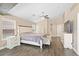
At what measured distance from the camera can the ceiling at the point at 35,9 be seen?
2.75 m

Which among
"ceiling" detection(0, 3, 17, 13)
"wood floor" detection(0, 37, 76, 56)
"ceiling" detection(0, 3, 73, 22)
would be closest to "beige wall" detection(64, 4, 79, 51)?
"ceiling" detection(0, 3, 73, 22)

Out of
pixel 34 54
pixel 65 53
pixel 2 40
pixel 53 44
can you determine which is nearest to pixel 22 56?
pixel 34 54

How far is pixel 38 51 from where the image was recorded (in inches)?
109

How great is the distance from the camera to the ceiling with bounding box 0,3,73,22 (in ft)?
9.02

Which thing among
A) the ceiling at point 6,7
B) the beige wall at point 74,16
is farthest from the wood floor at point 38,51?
the ceiling at point 6,7

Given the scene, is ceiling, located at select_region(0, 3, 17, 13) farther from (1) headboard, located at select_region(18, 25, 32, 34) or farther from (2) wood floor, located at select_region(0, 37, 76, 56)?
(2) wood floor, located at select_region(0, 37, 76, 56)

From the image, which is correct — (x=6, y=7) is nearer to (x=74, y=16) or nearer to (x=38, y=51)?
(x=38, y=51)

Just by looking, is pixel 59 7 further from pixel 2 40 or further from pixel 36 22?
pixel 2 40

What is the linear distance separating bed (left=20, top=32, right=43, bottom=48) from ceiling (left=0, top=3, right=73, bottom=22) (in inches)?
13.7

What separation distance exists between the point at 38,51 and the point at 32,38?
Result: 1.07 ft

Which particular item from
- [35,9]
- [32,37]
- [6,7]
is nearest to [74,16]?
[35,9]

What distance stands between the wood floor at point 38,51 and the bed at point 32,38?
0.10 m

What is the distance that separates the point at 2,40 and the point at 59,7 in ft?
4.88

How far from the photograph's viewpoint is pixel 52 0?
274cm
